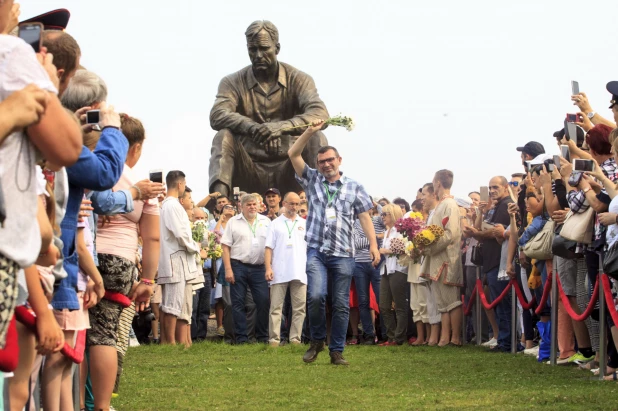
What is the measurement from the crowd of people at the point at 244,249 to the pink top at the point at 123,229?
0.04ft

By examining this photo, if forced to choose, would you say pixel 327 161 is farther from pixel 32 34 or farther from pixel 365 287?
pixel 32 34

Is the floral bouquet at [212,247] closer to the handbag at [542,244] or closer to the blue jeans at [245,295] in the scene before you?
the blue jeans at [245,295]

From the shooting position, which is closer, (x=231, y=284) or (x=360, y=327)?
(x=231, y=284)

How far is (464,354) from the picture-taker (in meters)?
13.3

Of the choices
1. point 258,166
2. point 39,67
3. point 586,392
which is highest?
point 258,166

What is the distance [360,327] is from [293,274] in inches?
89.5

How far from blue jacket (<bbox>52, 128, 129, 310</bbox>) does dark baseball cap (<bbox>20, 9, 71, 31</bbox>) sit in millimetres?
579

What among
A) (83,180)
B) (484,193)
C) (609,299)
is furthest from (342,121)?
(83,180)

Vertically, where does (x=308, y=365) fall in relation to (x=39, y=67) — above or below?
below

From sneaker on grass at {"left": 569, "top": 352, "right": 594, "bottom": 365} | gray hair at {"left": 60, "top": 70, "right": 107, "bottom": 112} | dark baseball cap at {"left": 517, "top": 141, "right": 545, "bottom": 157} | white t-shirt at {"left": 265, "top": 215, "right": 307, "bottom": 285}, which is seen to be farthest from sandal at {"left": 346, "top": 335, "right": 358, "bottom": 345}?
gray hair at {"left": 60, "top": 70, "right": 107, "bottom": 112}

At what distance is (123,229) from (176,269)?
7.97 metres

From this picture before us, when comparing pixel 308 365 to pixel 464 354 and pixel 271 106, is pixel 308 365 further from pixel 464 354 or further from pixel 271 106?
pixel 271 106

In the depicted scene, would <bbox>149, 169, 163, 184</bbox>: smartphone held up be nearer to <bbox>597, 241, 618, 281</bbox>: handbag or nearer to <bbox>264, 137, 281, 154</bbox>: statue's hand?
<bbox>597, 241, 618, 281</bbox>: handbag

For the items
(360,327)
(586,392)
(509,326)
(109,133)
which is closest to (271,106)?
(360,327)
